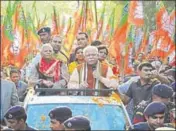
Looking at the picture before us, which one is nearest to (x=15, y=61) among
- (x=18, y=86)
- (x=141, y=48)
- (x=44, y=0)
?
(x=141, y=48)

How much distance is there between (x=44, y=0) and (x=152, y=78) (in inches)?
1981

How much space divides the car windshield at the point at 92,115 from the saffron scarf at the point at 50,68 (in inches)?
60.5

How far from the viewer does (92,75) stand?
9703mm

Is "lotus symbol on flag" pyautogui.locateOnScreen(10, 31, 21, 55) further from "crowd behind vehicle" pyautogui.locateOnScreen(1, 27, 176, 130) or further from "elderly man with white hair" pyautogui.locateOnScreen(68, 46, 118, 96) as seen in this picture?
"elderly man with white hair" pyautogui.locateOnScreen(68, 46, 118, 96)

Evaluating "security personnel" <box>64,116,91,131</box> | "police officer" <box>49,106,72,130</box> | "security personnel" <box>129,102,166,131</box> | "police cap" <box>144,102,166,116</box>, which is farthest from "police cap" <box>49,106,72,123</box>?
"police cap" <box>144,102,166,116</box>

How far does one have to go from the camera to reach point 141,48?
783 inches

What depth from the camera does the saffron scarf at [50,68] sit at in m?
10.4

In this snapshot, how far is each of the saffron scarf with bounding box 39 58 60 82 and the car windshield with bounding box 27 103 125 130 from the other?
5.04ft

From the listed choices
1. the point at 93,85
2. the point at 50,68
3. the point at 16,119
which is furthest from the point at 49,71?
the point at 16,119

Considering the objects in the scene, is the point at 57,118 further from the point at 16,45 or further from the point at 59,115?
the point at 16,45

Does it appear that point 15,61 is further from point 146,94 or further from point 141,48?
point 146,94

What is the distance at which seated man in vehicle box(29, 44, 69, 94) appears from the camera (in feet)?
33.9

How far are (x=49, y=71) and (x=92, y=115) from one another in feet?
5.99

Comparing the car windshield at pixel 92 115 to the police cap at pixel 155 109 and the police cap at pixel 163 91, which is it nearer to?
the police cap at pixel 163 91
